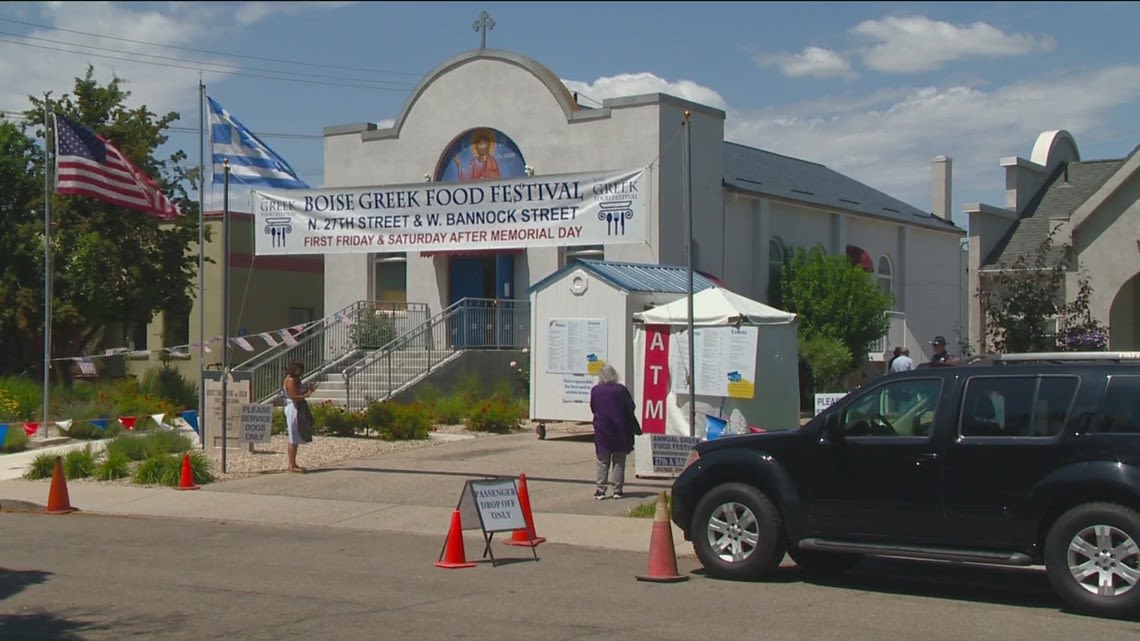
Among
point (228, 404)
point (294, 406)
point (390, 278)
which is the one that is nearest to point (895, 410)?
point (294, 406)

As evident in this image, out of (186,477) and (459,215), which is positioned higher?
(459,215)

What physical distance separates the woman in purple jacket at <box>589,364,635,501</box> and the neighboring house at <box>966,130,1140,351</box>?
7.19 metres

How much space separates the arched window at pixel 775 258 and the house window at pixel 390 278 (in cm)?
909

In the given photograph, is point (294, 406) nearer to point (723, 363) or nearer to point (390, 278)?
point (723, 363)

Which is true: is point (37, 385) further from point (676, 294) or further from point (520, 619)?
point (520, 619)

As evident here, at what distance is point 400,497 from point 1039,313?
30.0ft

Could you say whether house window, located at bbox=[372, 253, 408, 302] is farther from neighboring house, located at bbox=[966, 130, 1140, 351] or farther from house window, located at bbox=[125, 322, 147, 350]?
neighboring house, located at bbox=[966, 130, 1140, 351]

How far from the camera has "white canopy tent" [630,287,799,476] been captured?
60.7ft

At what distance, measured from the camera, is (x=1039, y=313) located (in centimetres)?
1848

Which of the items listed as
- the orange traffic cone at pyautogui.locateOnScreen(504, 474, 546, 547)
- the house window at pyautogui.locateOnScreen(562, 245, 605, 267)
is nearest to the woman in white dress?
the orange traffic cone at pyautogui.locateOnScreen(504, 474, 546, 547)

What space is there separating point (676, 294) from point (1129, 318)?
7652 millimetres

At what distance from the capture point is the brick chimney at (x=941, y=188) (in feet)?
141

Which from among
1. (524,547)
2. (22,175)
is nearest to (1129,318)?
(524,547)

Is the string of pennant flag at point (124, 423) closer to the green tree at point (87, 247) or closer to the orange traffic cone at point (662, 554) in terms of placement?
the green tree at point (87, 247)
